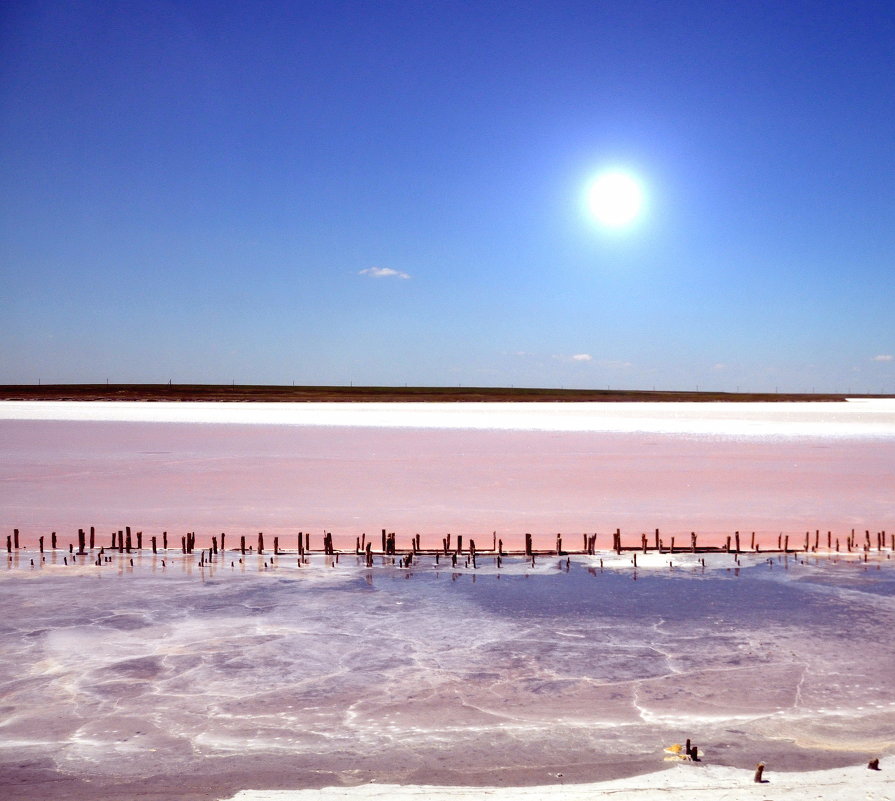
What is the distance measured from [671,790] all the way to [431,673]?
2.35m

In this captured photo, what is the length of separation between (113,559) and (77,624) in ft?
10.4

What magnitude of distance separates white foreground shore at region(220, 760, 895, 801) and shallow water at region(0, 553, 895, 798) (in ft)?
0.45

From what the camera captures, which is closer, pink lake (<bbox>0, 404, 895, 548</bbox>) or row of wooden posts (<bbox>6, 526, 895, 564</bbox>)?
row of wooden posts (<bbox>6, 526, 895, 564</bbox>)

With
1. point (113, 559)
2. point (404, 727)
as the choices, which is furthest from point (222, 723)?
point (113, 559)

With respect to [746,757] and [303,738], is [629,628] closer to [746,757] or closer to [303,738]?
[746,757]

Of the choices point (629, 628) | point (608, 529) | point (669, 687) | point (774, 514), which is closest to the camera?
point (669, 687)

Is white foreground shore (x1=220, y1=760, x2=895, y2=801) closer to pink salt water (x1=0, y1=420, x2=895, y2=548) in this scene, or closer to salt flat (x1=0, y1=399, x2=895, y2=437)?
pink salt water (x1=0, y1=420, x2=895, y2=548)

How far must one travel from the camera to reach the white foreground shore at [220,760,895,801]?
172 inches

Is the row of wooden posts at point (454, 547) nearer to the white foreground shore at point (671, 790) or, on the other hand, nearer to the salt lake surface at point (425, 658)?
the salt lake surface at point (425, 658)

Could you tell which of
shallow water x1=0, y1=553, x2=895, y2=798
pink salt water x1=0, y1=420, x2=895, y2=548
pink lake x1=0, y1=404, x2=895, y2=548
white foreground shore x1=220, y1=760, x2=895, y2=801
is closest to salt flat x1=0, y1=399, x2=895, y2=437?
pink lake x1=0, y1=404, x2=895, y2=548

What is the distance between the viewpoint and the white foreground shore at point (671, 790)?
4.37 meters

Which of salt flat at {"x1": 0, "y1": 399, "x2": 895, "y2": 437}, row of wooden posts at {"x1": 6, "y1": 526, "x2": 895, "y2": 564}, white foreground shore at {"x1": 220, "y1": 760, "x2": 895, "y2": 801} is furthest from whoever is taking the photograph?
salt flat at {"x1": 0, "y1": 399, "x2": 895, "y2": 437}

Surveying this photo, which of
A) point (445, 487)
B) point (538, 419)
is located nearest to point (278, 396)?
point (538, 419)

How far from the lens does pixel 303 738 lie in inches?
204
